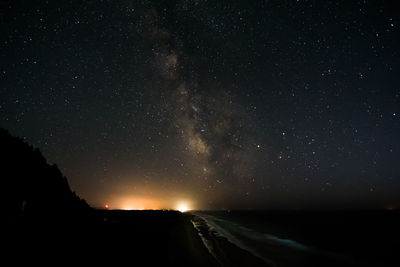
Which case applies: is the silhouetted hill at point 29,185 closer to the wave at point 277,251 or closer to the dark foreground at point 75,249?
the dark foreground at point 75,249

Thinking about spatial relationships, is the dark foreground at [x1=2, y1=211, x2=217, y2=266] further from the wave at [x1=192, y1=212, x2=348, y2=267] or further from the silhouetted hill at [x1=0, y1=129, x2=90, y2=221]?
the wave at [x1=192, y1=212, x2=348, y2=267]

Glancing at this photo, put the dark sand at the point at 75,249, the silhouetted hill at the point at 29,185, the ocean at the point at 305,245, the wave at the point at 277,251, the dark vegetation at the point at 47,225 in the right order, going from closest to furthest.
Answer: the dark sand at the point at 75,249
the dark vegetation at the point at 47,225
the silhouetted hill at the point at 29,185
the wave at the point at 277,251
the ocean at the point at 305,245

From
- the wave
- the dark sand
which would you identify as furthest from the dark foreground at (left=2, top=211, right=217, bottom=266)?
the wave

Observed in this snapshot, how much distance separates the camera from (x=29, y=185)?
12875mm

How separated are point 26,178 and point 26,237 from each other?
394cm

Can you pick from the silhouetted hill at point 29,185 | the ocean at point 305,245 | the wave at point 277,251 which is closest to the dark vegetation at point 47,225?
the silhouetted hill at point 29,185

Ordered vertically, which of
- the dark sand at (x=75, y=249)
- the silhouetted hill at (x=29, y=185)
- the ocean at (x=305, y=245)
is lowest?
the ocean at (x=305, y=245)

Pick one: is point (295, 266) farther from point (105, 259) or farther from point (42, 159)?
point (42, 159)

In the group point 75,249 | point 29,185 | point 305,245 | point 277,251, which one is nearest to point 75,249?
point 75,249

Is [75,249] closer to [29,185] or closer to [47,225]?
[47,225]

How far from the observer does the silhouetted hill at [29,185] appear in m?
11.3

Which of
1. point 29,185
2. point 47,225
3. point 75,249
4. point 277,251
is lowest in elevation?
point 277,251

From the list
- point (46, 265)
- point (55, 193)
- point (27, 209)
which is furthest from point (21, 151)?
point (46, 265)

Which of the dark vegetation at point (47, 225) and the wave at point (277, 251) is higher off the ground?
the dark vegetation at point (47, 225)
